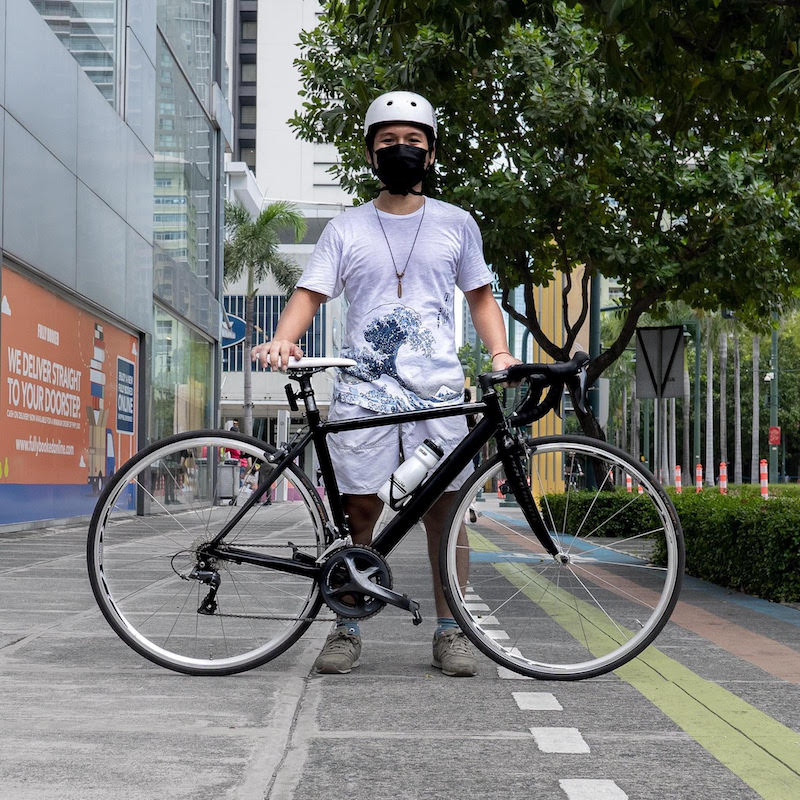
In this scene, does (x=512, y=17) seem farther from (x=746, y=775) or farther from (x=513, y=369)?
(x=746, y=775)

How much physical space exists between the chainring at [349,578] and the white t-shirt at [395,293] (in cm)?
52

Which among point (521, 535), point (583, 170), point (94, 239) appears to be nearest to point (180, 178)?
point (94, 239)

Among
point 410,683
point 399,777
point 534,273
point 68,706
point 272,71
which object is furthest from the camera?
point 272,71

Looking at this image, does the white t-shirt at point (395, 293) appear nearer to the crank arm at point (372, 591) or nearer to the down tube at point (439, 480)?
the down tube at point (439, 480)

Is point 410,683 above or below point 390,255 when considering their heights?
below

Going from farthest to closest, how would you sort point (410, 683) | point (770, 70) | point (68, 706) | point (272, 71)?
1. point (272, 71)
2. point (770, 70)
3. point (410, 683)
4. point (68, 706)

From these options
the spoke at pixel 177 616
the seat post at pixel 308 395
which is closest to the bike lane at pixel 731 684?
the seat post at pixel 308 395

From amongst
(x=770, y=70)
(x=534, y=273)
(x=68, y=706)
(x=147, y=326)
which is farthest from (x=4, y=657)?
(x=147, y=326)

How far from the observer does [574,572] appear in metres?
4.43

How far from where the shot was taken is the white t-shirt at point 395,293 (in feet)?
14.8

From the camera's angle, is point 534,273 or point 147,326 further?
point 147,326

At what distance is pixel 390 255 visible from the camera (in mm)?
4672

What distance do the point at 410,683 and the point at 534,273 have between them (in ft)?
42.6

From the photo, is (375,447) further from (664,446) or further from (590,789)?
(664,446)
